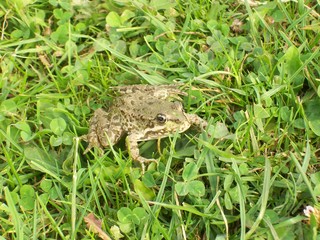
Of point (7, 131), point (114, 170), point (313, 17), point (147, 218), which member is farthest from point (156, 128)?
point (313, 17)

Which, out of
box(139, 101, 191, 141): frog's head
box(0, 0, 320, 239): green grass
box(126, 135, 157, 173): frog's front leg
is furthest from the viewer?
box(139, 101, 191, 141): frog's head

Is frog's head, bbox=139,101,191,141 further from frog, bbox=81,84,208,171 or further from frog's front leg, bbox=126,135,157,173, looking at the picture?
frog's front leg, bbox=126,135,157,173

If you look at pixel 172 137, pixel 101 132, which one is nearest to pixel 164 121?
pixel 172 137

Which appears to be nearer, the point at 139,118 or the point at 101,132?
the point at 101,132

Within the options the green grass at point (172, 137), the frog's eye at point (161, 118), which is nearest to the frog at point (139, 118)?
the frog's eye at point (161, 118)

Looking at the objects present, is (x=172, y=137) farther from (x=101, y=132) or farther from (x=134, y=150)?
(x=101, y=132)

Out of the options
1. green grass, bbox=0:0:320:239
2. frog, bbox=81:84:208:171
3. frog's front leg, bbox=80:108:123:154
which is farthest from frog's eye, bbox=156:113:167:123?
frog's front leg, bbox=80:108:123:154

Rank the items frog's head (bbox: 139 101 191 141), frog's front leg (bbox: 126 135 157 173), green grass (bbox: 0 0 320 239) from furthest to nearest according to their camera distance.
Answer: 1. frog's head (bbox: 139 101 191 141)
2. frog's front leg (bbox: 126 135 157 173)
3. green grass (bbox: 0 0 320 239)
